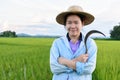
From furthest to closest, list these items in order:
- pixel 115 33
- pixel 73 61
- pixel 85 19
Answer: pixel 115 33
pixel 85 19
pixel 73 61

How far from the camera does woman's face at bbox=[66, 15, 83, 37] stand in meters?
3.15

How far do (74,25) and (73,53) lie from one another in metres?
0.24

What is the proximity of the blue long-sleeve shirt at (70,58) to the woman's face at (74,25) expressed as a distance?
107 mm

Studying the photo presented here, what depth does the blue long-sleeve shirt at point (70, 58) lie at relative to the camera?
3.17 m

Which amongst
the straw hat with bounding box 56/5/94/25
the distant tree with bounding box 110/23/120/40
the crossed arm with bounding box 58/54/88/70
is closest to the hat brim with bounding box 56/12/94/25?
the straw hat with bounding box 56/5/94/25

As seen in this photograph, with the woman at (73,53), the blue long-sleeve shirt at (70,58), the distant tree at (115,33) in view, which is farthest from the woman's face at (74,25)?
the distant tree at (115,33)

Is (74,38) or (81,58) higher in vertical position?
(74,38)

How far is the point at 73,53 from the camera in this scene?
3223 millimetres

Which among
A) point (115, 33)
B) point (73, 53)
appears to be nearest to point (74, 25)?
point (73, 53)

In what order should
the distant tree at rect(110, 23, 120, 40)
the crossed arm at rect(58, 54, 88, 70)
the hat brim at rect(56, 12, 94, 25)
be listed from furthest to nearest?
the distant tree at rect(110, 23, 120, 40) → the hat brim at rect(56, 12, 94, 25) → the crossed arm at rect(58, 54, 88, 70)

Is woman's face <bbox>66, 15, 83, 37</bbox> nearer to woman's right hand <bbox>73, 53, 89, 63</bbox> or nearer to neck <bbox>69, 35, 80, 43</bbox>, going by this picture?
neck <bbox>69, 35, 80, 43</bbox>

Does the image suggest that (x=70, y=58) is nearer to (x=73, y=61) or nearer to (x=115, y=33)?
(x=73, y=61)

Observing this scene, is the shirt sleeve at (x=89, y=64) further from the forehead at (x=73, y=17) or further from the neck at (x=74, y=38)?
the forehead at (x=73, y=17)

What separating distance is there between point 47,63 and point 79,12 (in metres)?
1.99
